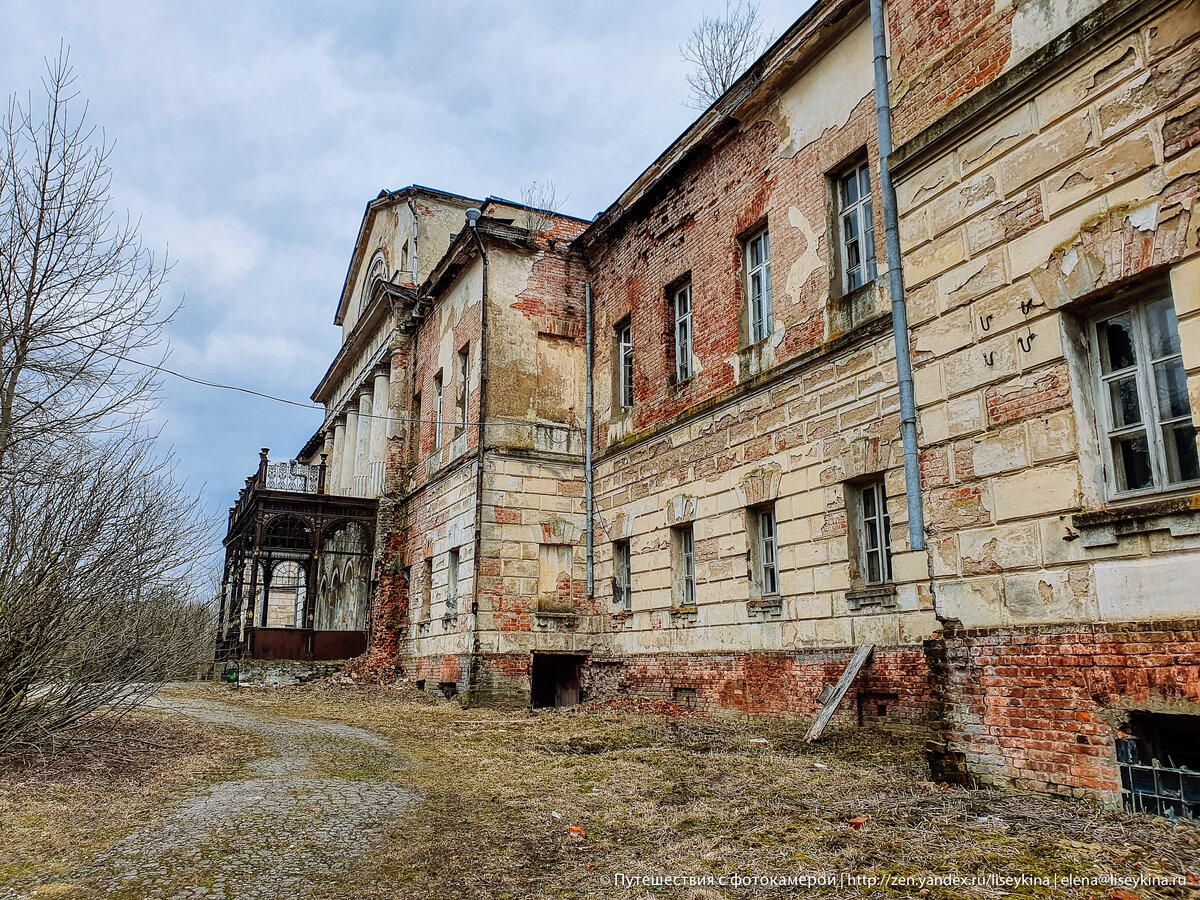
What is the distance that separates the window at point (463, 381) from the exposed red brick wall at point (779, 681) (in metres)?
6.13

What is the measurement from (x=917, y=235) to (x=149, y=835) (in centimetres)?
724

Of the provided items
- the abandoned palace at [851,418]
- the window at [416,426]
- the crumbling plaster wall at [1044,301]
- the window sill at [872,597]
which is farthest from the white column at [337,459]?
the crumbling plaster wall at [1044,301]

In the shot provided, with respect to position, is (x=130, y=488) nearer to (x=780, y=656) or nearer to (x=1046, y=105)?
(x=780, y=656)

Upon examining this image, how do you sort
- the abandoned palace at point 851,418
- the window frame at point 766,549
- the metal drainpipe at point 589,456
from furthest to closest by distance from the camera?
the metal drainpipe at point 589,456 < the window frame at point 766,549 < the abandoned palace at point 851,418

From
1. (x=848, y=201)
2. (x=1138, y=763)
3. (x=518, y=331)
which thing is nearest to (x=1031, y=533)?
(x=1138, y=763)

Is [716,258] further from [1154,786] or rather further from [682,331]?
[1154,786]

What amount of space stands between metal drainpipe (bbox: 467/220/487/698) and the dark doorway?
1.36 meters

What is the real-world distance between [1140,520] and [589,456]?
38.9 ft

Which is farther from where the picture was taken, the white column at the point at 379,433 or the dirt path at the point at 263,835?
the white column at the point at 379,433

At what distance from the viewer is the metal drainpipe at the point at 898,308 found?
310 inches

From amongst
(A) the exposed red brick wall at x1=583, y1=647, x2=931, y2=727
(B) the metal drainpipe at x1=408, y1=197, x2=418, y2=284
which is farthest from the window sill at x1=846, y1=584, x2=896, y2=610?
(B) the metal drainpipe at x1=408, y1=197, x2=418, y2=284

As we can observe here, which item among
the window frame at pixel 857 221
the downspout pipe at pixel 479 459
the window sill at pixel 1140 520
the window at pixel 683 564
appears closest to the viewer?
the window sill at pixel 1140 520

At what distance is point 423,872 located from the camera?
4754mm

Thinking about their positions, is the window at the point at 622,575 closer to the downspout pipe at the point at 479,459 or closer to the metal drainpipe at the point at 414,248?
the downspout pipe at the point at 479,459
